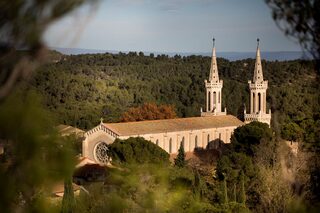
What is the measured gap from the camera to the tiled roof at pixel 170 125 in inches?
1416

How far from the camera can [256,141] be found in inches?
1430

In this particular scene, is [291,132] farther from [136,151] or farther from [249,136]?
[136,151]

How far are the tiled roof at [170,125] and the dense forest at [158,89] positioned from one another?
4.55 m

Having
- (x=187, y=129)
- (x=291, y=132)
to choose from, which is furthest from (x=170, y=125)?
(x=291, y=132)

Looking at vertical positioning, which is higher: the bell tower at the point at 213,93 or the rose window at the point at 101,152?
the bell tower at the point at 213,93

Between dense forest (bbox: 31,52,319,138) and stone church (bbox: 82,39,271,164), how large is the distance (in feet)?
6.62

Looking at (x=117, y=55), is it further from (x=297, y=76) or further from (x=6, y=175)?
(x=6, y=175)

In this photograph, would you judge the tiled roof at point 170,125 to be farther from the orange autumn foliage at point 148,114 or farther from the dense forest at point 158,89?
the orange autumn foliage at point 148,114

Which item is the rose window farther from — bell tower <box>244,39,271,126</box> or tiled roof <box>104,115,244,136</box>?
bell tower <box>244,39,271,126</box>

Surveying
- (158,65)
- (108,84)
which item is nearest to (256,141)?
(108,84)

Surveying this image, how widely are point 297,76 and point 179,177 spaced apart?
179ft

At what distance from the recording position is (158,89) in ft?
230

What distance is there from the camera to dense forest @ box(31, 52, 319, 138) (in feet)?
178

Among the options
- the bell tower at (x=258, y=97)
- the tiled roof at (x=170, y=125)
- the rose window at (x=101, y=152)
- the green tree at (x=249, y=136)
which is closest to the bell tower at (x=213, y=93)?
the tiled roof at (x=170, y=125)
